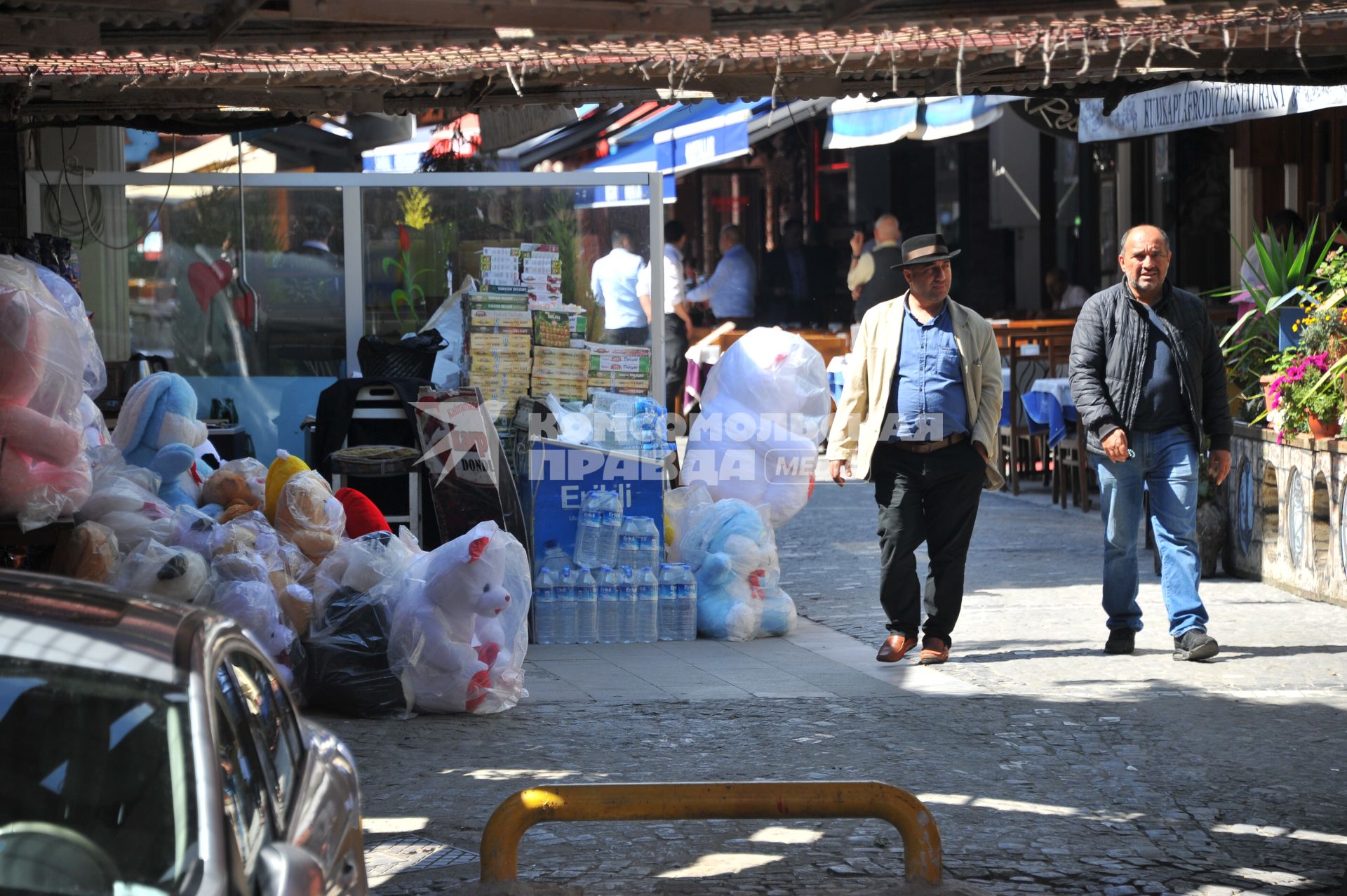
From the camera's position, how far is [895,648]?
25.6 ft

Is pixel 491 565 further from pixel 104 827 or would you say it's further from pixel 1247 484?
pixel 1247 484

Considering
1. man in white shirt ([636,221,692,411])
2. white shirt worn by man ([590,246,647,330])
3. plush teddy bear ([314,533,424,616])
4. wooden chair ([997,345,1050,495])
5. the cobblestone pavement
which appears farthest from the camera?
man in white shirt ([636,221,692,411])

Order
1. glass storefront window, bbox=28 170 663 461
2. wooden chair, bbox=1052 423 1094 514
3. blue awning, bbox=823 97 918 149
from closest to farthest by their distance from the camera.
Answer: glass storefront window, bbox=28 170 663 461 → wooden chair, bbox=1052 423 1094 514 → blue awning, bbox=823 97 918 149

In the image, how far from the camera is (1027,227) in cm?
2170

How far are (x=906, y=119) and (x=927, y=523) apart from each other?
26.4 ft

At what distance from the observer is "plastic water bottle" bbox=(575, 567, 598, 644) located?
8328mm

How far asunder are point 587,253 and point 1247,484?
4.43 meters

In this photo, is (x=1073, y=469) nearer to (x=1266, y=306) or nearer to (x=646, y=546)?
(x=1266, y=306)

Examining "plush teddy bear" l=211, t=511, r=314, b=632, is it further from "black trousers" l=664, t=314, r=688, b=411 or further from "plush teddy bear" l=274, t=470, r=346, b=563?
"black trousers" l=664, t=314, r=688, b=411

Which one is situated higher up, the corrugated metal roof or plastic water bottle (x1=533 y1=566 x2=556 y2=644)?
the corrugated metal roof

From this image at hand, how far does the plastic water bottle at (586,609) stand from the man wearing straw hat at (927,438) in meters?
1.49

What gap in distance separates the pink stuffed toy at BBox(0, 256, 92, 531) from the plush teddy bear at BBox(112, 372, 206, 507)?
144 cm

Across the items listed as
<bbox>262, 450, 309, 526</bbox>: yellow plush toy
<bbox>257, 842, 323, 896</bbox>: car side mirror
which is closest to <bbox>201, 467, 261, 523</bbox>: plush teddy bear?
<bbox>262, 450, 309, 526</bbox>: yellow plush toy

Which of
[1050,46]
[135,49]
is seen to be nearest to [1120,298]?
[1050,46]
